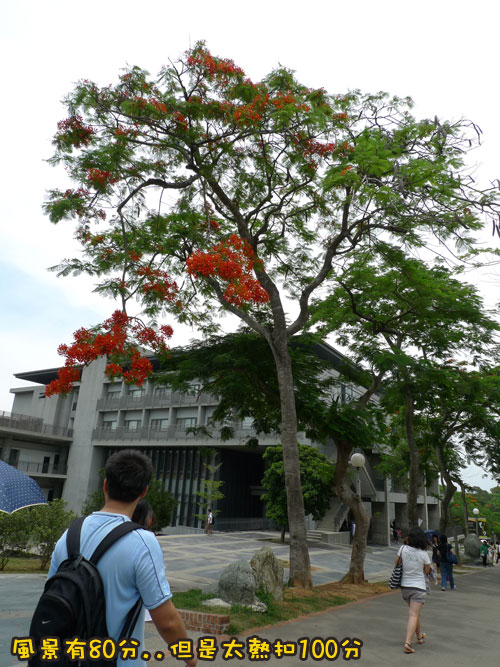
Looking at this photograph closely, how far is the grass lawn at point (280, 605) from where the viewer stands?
6957 millimetres

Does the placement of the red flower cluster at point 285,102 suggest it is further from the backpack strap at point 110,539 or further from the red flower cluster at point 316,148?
the backpack strap at point 110,539

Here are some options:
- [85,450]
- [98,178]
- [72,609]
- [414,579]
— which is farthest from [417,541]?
[85,450]

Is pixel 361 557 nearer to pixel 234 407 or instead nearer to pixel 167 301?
pixel 234 407

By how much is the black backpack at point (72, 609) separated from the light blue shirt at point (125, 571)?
0.05 m

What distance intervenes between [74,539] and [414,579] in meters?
5.63

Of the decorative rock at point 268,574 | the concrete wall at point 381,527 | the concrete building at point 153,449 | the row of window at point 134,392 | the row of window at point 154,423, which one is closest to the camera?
the decorative rock at point 268,574

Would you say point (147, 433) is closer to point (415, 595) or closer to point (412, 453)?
point (412, 453)

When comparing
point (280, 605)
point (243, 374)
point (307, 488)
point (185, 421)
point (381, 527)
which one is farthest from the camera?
point (185, 421)

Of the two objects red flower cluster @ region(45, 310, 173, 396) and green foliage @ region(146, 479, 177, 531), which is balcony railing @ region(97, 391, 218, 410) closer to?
green foliage @ region(146, 479, 177, 531)

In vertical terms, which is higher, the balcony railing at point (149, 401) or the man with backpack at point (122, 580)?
the balcony railing at point (149, 401)

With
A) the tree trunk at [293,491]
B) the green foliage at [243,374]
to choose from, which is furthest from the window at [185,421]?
the tree trunk at [293,491]

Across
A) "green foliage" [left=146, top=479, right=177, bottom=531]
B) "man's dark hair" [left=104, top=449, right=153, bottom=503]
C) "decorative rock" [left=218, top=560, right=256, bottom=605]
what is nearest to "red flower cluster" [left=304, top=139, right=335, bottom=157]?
"decorative rock" [left=218, top=560, right=256, bottom=605]

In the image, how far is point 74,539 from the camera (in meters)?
2.15

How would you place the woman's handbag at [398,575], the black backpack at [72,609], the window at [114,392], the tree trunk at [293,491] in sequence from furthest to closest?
1. the window at [114,392]
2. the tree trunk at [293,491]
3. the woman's handbag at [398,575]
4. the black backpack at [72,609]
